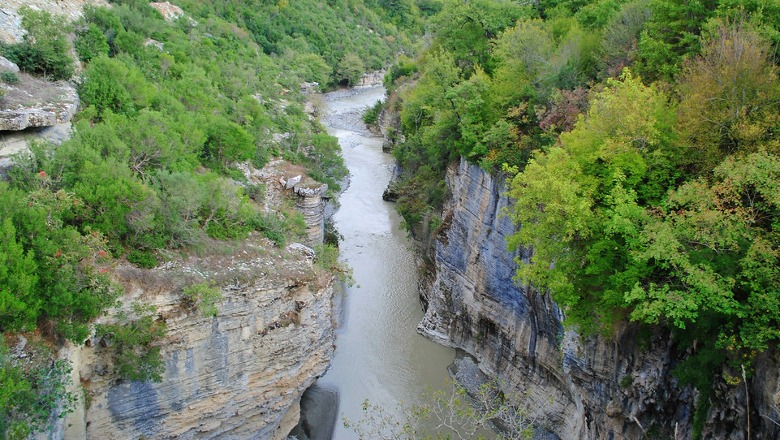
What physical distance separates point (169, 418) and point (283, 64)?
42.0m

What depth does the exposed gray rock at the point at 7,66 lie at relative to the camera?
53.2ft

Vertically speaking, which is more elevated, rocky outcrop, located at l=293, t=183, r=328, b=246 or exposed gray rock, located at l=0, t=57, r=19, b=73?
exposed gray rock, located at l=0, t=57, r=19, b=73

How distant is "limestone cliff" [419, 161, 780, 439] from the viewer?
1108cm

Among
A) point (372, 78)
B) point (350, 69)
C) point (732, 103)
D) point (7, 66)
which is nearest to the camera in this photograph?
point (732, 103)

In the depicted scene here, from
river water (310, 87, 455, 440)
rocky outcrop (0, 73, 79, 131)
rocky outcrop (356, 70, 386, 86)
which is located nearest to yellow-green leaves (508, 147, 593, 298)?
river water (310, 87, 455, 440)

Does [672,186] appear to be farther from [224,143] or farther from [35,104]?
[35,104]

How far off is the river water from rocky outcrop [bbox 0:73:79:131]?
1245 cm

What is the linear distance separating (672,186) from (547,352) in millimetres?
6839

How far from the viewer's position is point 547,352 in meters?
17.3

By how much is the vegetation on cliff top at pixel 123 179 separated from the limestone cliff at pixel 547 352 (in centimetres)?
682

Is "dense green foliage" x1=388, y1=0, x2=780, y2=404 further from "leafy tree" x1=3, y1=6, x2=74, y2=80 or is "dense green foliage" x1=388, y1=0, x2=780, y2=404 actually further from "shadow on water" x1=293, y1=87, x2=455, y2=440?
"leafy tree" x1=3, y1=6, x2=74, y2=80

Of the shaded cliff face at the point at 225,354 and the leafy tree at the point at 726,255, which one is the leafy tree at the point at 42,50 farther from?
the leafy tree at the point at 726,255

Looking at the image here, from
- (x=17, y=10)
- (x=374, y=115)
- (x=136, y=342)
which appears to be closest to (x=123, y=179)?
(x=136, y=342)

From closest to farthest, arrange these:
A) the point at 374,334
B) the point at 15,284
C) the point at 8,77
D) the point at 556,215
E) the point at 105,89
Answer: the point at 15,284 → the point at 556,215 → the point at 8,77 → the point at 105,89 → the point at 374,334
